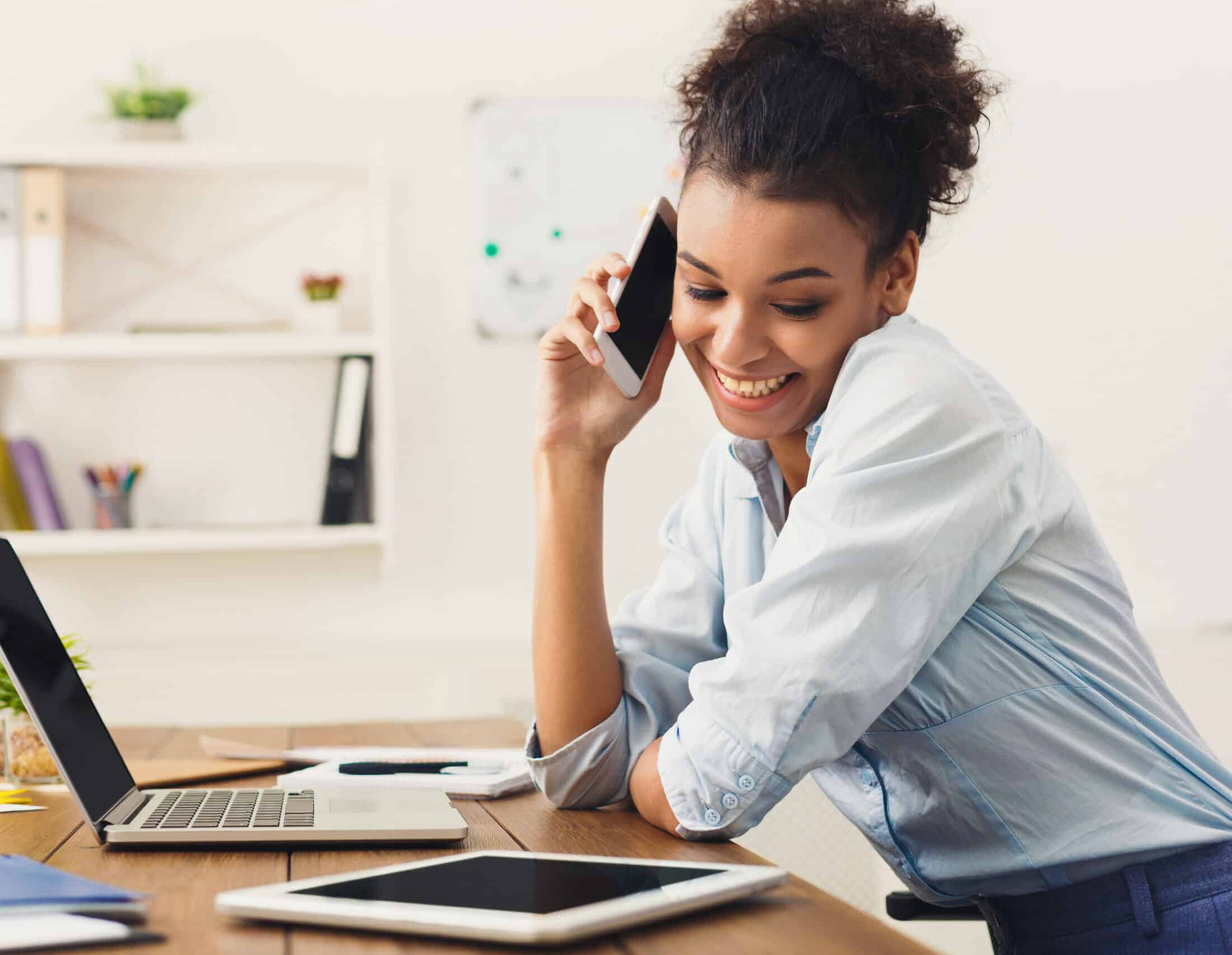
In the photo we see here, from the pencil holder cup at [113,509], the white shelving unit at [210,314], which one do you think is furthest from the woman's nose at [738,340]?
the pencil holder cup at [113,509]

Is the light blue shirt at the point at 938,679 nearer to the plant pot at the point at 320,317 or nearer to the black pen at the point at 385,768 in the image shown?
the black pen at the point at 385,768

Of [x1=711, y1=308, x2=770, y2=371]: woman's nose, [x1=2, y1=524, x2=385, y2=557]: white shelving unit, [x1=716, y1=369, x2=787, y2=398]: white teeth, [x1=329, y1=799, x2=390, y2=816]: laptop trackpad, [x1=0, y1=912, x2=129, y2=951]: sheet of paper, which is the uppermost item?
[x1=711, y1=308, x2=770, y2=371]: woman's nose

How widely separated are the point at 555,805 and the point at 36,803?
43cm

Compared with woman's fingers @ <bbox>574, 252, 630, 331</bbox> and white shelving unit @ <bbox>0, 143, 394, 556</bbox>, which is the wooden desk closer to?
woman's fingers @ <bbox>574, 252, 630, 331</bbox>

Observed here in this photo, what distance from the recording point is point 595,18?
2699 mm

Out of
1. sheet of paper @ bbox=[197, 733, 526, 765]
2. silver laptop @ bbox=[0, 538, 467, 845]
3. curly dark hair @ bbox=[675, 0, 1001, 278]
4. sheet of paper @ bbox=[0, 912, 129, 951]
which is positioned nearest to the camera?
sheet of paper @ bbox=[0, 912, 129, 951]

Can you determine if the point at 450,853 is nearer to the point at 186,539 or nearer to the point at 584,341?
the point at 584,341

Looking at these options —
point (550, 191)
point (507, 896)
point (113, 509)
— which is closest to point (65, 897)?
point (507, 896)

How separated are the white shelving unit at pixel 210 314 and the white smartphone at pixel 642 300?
1.26 meters

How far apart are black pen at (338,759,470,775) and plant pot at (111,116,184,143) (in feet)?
5.37

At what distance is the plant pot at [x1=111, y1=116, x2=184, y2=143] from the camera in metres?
2.46

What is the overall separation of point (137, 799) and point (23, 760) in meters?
0.27

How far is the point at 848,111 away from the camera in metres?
1.00

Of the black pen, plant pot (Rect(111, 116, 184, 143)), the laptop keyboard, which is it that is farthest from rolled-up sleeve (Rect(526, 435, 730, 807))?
plant pot (Rect(111, 116, 184, 143))
